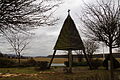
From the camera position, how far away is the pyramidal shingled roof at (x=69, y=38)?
19.8 meters

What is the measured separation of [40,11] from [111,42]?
7947 millimetres

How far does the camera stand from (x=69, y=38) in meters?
20.2

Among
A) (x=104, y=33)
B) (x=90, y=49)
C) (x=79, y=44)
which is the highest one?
(x=104, y=33)

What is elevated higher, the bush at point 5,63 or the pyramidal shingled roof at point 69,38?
the pyramidal shingled roof at point 69,38

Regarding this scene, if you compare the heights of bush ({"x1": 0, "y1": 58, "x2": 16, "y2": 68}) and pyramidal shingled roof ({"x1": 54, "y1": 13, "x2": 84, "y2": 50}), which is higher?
pyramidal shingled roof ({"x1": 54, "y1": 13, "x2": 84, "y2": 50})

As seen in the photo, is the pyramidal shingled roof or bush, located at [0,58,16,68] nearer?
the pyramidal shingled roof

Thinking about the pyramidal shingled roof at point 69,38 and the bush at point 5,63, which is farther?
the bush at point 5,63

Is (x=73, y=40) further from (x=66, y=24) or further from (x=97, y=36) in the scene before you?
(x=97, y=36)

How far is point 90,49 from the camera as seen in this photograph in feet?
118

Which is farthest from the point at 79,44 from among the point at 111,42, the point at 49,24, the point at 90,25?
the point at 49,24

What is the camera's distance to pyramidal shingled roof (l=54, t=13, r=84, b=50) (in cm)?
1977

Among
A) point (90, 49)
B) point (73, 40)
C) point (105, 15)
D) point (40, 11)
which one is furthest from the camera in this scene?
point (90, 49)

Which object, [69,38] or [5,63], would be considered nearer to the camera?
[69,38]

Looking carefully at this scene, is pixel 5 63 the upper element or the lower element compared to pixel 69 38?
lower
